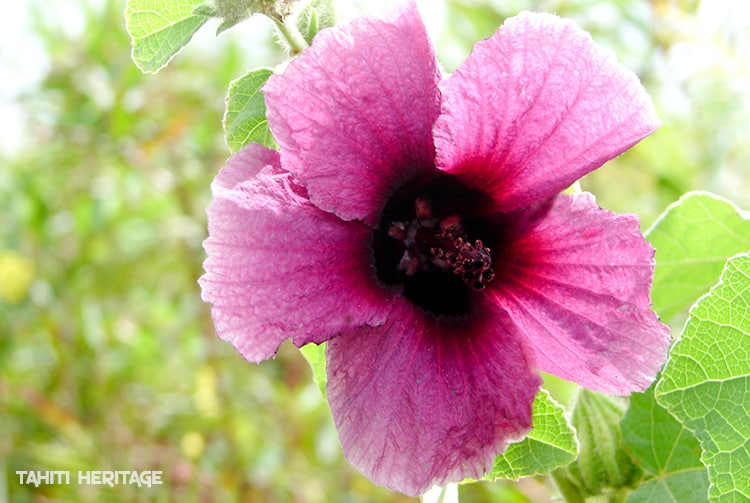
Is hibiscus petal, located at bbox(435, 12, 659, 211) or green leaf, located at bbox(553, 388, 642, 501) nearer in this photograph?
hibiscus petal, located at bbox(435, 12, 659, 211)

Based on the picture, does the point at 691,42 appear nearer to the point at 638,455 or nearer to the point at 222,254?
the point at 638,455

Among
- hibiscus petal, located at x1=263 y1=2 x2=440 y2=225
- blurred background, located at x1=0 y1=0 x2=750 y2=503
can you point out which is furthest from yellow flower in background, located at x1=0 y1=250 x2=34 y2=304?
hibiscus petal, located at x1=263 y1=2 x2=440 y2=225

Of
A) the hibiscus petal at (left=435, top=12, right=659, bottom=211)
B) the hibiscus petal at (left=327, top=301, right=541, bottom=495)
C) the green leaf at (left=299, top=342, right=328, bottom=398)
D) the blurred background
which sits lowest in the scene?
the blurred background

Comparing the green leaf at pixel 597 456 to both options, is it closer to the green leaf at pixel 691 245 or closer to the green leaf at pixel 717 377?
the green leaf at pixel 717 377

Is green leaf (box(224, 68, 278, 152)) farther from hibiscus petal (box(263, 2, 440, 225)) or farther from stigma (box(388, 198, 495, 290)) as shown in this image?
stigma (box(388, 198, 495, 290))

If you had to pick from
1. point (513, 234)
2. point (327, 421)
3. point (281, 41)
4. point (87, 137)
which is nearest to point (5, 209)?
point (87, 137)

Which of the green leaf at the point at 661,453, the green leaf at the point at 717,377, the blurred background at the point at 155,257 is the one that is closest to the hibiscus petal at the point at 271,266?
the green leaf at the point at 717,377

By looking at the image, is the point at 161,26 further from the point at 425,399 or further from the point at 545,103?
the point at 425,399

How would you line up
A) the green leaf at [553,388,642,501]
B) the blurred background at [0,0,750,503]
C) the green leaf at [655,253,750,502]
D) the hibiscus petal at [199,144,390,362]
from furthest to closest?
the blurred background at [0,0,750,503], the green leaf at [553,388,642,501], the green leaf at [655,253,750,502], the hibiscus petal at [199,144,390,362]
